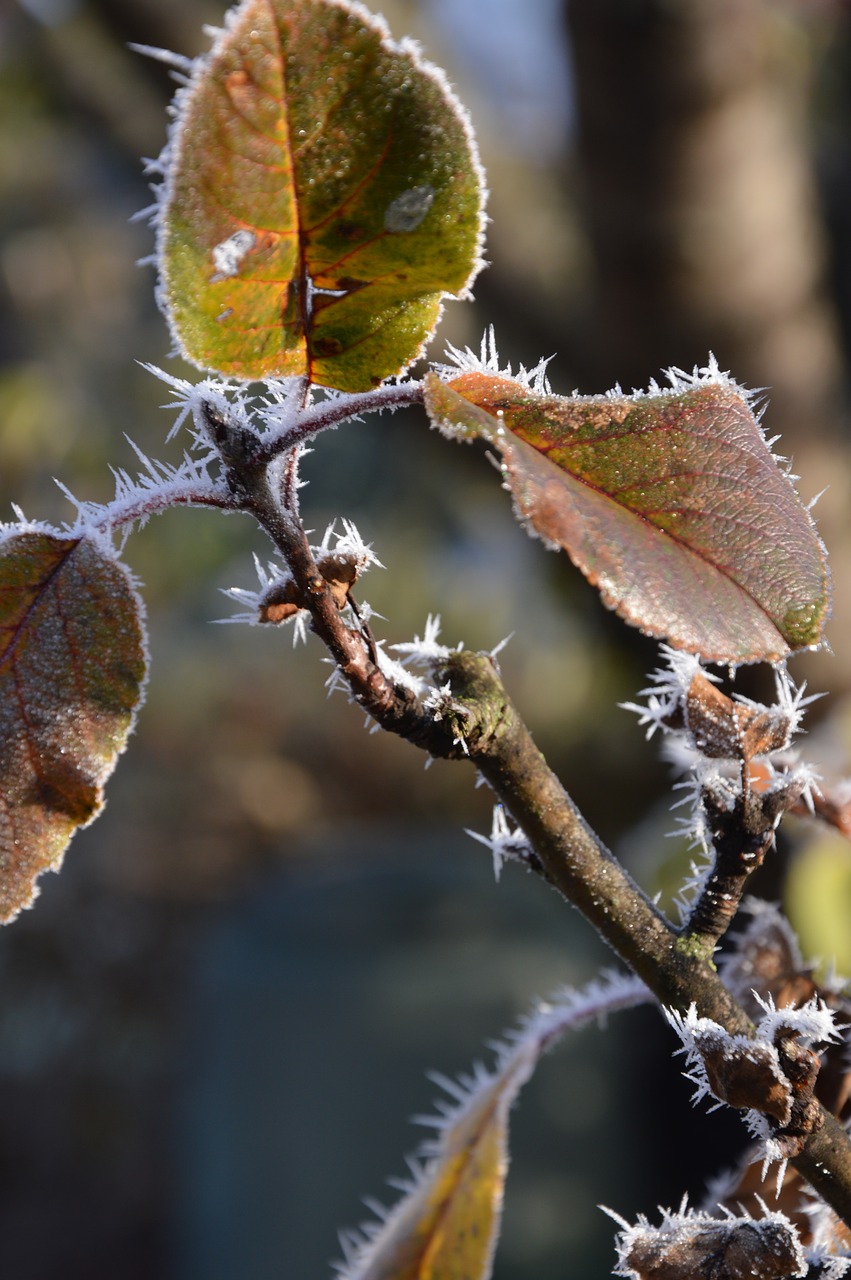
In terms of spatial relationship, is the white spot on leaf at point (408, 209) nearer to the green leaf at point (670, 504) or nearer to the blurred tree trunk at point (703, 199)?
the green leaf at point (670, 504)

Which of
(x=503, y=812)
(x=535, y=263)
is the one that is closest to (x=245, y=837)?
(x=535, y=263)

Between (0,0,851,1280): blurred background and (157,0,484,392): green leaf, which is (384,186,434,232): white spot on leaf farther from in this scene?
(0,0,851,1280): blurred background

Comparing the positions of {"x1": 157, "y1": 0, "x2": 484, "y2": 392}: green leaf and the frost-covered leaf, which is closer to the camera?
{"x1": 157, "y1": 0, "x2": 484, "y2": 392}: green leaf

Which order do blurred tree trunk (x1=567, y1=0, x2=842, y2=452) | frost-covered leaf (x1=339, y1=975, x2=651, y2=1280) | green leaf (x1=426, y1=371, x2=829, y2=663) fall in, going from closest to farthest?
1. green leaf (x1=426, y1=371, x2=829, y2=663)
2. frost-covered leaf (x1=339, y1=975, x2=651, y2=1280)
3. blurred tree trunk (x1=567, y1=0, x2=842, y2=452)

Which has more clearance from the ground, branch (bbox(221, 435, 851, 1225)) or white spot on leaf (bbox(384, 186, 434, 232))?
white spot on leaf (bbox(384, 186, 434, 232))

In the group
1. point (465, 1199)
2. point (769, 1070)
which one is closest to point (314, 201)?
point (769, 1070)

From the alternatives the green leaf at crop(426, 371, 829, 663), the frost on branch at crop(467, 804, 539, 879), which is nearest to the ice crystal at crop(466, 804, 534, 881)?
the frost on branch at crop(467, 804, 539, 879)
